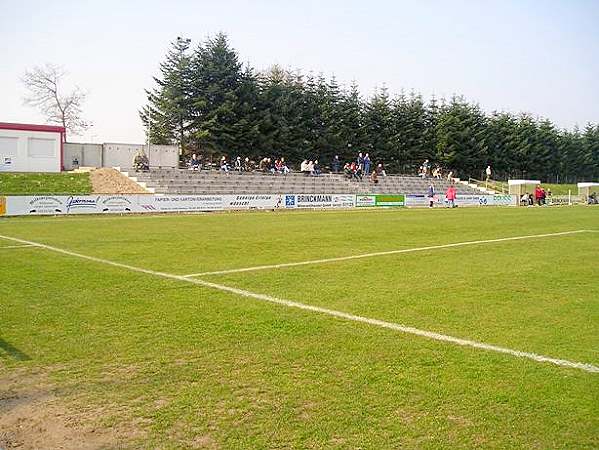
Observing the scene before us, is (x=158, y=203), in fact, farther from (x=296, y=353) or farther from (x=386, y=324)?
(x=296, y=353)

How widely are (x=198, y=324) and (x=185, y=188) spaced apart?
111 feet

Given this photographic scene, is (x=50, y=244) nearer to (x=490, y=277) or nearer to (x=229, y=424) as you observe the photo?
(x=490, y=277)

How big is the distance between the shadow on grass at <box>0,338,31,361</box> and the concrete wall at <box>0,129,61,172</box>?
3675 centimetres

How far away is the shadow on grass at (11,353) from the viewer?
5.91 meters

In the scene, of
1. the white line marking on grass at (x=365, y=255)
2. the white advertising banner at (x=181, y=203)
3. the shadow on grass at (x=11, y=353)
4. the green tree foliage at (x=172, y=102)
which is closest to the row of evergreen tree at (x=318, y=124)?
the green tree foliage at (x=172, y=102)

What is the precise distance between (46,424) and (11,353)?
6.51 ft

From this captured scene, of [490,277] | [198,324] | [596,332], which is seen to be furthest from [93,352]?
[490,277]

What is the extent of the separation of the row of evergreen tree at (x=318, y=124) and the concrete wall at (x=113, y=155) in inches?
296

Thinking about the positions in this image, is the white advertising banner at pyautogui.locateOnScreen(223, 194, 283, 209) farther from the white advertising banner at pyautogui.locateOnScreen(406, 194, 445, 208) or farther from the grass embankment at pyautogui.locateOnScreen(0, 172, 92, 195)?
the white advertising banner at pyautogui.locateOnScreen(406, 194, 445, 208)

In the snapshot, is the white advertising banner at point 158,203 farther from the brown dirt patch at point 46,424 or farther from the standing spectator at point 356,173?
the brown dirt patch at point 46,424

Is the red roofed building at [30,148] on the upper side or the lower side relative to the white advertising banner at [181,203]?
upper

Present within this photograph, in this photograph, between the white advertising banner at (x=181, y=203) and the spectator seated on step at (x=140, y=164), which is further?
the spectator seated on step at (x=140, y=164)

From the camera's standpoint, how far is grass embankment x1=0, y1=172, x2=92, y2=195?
1377 inches

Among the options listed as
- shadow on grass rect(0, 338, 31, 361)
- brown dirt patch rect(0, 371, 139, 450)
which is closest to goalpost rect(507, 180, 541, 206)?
shadow on grass rect(0, 338, 31, 361)
